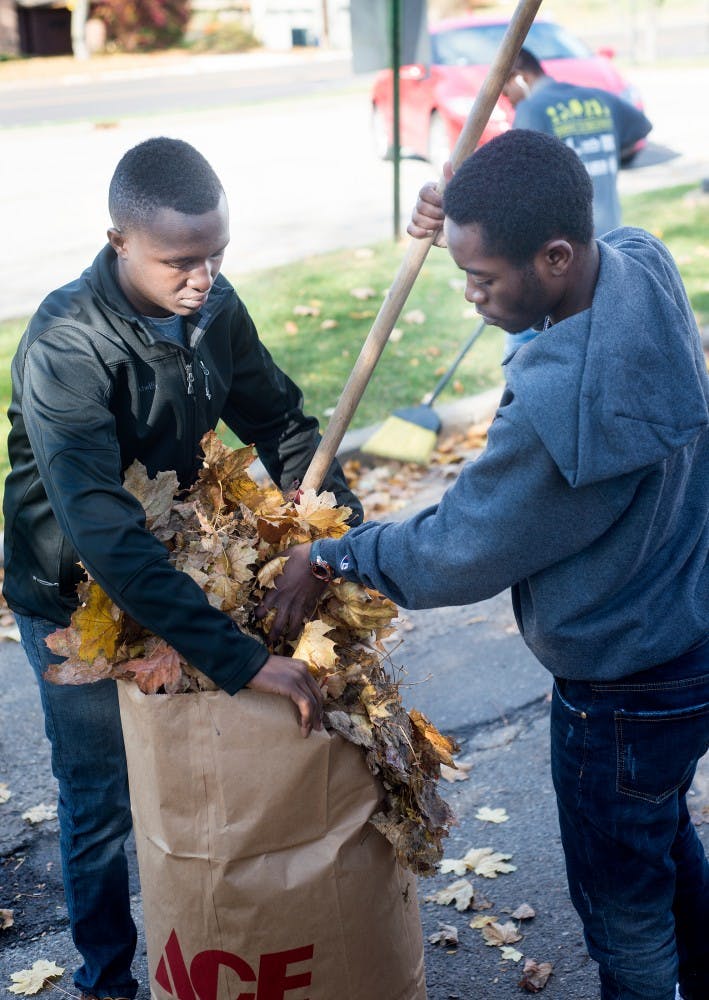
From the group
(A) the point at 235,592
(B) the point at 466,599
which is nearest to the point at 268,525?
(A) the point at 235,592

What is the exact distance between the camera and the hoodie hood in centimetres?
182

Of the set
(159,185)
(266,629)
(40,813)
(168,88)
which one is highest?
(159,185)

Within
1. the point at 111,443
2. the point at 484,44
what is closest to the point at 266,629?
the point at 111,443

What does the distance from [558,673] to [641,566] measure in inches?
10.3

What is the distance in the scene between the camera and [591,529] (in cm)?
191

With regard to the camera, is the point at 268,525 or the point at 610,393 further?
the point at 268,525

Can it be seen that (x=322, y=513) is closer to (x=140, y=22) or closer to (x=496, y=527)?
(x=496, y=527)

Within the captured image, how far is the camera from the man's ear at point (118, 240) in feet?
7.30

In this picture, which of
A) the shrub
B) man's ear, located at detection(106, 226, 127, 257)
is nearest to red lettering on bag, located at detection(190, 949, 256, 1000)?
man's ear, located at detection(106, 226, 127, 257)

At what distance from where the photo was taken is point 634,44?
25141 millimetres

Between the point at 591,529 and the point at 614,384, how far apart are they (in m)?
0.25

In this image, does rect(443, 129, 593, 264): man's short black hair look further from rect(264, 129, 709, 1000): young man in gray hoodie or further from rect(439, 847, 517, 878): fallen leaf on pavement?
rect(439, 847, 517, 878): fallen leaf on pavement

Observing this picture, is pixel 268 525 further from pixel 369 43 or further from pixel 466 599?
pixel 369 43

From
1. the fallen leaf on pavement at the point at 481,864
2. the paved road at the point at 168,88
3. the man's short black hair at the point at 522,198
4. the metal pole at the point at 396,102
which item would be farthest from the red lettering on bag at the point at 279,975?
the paved road at the point at 168,88
